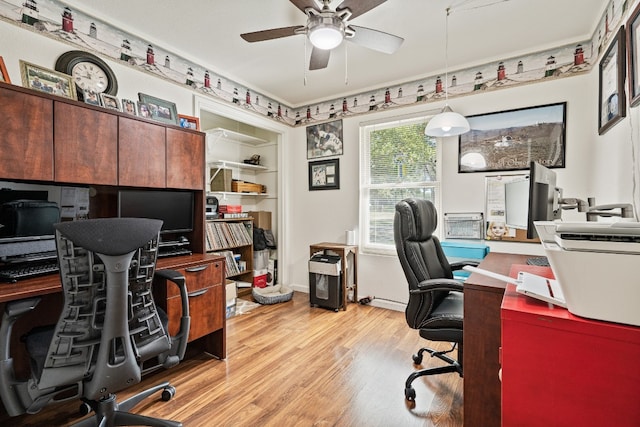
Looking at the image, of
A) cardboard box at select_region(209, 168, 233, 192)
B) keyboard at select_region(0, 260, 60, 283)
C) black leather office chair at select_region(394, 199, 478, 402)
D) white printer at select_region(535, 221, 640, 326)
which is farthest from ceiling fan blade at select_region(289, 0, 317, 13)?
cardboard box at select_region(209, 168, 233, 192)

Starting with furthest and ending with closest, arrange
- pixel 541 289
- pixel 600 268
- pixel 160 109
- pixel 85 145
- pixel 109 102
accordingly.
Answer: pixel 160 109 → pixel 109 102 → pixel 85 145 → pixel 541 289 → pixel 600 268

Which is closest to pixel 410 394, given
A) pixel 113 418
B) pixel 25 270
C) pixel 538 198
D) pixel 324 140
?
pixel 538 198

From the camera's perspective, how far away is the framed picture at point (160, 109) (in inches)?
94.1

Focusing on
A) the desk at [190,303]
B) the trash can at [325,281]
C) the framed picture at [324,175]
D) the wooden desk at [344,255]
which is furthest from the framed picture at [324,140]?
the desk at [190,303]

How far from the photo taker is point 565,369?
2.57 ft

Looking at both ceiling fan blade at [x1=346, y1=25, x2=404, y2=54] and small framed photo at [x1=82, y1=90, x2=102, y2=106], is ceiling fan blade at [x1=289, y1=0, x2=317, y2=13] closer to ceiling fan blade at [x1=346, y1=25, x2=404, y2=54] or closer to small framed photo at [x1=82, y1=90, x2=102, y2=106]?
ceiling fan blade at [x1=346, y1=25, x2=404, y2=54]

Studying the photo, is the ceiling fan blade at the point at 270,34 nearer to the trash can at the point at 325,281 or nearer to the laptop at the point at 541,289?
the laptop at the point at 541,289

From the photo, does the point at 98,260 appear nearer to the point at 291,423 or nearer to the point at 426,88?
the point at 291,423

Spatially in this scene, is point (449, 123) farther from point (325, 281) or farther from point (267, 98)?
point (267, 98)

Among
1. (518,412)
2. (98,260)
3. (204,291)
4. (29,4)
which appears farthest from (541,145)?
(29,4)

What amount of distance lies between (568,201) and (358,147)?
2.21m

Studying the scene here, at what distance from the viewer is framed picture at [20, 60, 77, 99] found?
173cm

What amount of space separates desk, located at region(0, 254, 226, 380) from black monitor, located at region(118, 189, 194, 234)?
28 cm

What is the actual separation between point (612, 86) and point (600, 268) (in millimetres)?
1859
